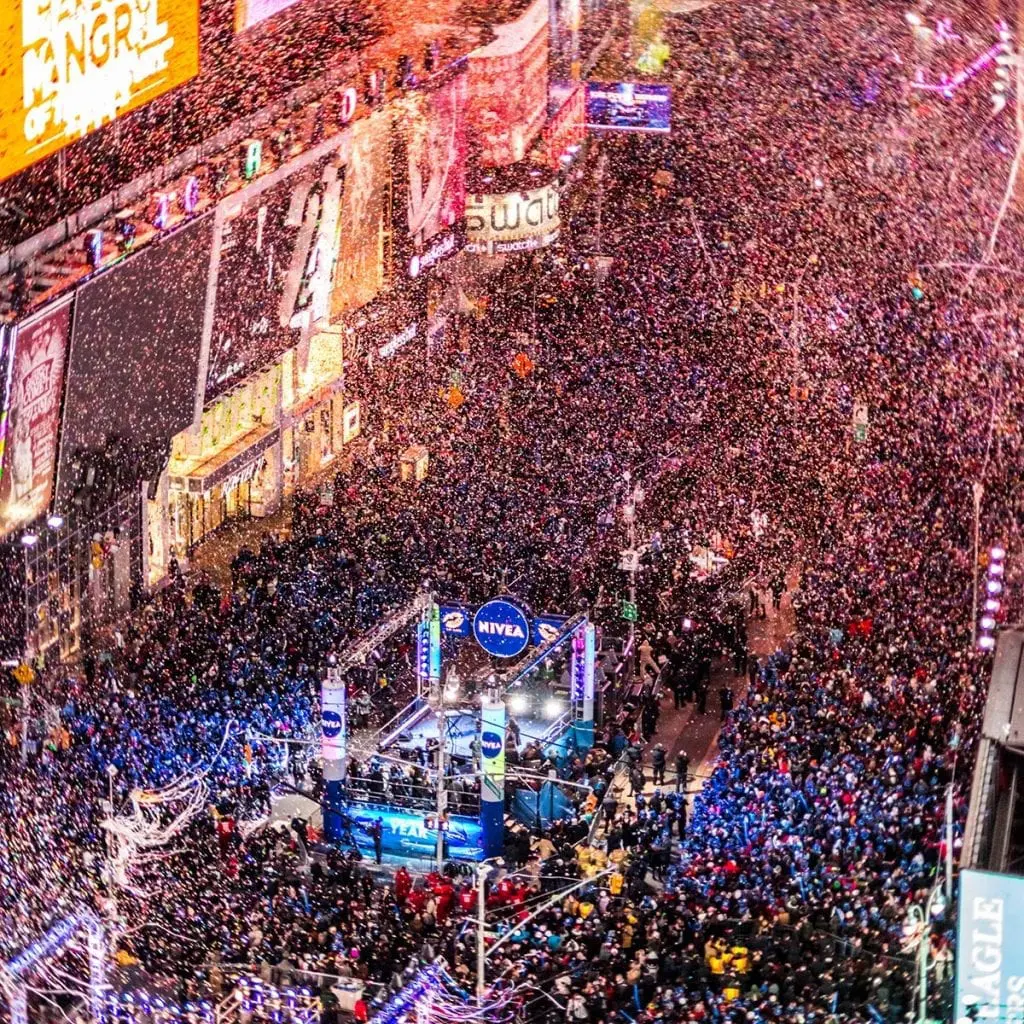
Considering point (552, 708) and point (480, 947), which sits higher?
point (480, 947)

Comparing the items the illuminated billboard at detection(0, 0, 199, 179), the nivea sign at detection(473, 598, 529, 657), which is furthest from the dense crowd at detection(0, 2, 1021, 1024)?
the illuminated billboard at detection(0, 0, 199, 179)

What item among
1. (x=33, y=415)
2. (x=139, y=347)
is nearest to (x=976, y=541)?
(x=139, y=347)

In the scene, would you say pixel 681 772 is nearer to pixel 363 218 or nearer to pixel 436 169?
pixel 363 218

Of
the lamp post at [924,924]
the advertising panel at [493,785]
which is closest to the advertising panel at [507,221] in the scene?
the advertising panel at [493,785]

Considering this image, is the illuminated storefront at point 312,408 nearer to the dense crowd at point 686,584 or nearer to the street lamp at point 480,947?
the dense crowd at point 686,584

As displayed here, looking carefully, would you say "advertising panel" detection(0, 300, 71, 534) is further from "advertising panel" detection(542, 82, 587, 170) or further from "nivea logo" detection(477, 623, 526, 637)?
"advertising panel" detection(542, 82, 587, 170)

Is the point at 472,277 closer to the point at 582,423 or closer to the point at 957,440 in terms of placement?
the point at 582,423

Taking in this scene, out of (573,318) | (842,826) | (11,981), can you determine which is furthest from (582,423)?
(11,981)
